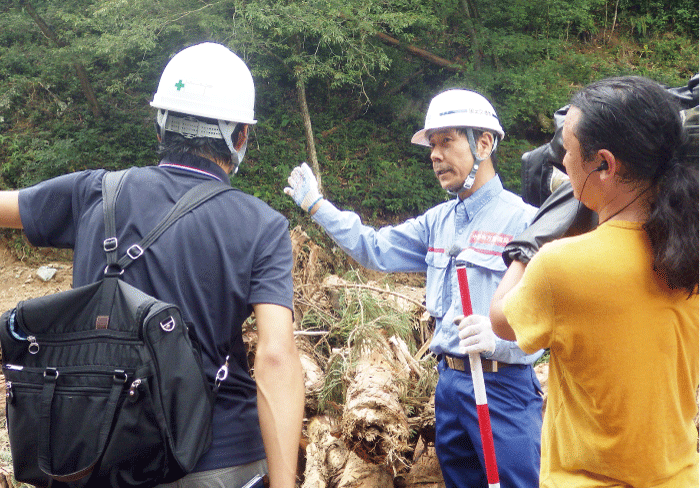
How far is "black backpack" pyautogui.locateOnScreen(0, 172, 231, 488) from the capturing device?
149cm

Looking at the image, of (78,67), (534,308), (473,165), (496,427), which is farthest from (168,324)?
(78,67)

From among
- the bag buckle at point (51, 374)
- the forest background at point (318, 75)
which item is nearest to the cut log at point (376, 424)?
the bag buckle at point (51, 374)

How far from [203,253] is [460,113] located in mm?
1743

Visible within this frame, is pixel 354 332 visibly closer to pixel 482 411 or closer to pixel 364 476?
pixel 364 476

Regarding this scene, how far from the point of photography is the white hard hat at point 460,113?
2.98 metres

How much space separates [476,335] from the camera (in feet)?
7.47

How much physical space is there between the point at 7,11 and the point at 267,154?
5.31 metres

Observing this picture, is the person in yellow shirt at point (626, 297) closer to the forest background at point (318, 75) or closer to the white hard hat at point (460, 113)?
the white hard hat at point (460, 113)

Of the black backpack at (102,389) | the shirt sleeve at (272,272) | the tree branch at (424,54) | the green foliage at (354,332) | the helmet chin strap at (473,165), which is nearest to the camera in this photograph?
the black backpack at (102,389)

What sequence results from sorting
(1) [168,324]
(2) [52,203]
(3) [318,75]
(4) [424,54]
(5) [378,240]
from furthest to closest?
(4) [424,54]
(3) [318,75]
(5) [378,240]
(2) [52,203]
(1) [168,324]

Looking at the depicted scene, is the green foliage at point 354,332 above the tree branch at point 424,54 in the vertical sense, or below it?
below

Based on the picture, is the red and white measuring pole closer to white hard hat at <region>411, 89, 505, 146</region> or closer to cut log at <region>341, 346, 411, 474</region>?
cut log at <region>341, 346, 411, 474</region>

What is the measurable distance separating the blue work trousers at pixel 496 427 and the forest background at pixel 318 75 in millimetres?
7280

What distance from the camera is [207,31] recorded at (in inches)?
372
